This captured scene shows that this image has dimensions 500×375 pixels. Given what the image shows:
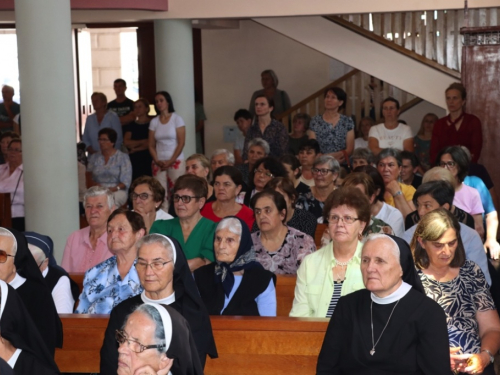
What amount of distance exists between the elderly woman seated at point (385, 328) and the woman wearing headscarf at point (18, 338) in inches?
47.0

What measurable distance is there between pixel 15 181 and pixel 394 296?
5635 millimetres

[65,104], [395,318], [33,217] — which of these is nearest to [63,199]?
[33,217]

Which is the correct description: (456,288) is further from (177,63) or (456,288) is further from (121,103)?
(121,103)

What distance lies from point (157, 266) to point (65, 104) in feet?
11.9

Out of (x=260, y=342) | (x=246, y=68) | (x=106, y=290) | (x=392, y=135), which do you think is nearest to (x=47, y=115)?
(x=106, y=290)

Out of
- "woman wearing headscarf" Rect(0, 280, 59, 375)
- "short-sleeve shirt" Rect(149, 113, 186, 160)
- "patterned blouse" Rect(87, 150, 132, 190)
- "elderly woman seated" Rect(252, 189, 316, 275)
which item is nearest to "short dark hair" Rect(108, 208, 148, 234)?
"elderly woman seated" Rect(252, 189, 316, 275)

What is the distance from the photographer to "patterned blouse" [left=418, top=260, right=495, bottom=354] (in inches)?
173

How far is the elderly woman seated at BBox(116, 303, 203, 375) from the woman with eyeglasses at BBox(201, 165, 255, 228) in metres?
3.57

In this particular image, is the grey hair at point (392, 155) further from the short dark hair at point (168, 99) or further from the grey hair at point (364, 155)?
the short dark hair at point (168, 99)

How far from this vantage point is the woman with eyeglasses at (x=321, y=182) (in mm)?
7184

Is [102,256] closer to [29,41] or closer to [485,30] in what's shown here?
[29,41]

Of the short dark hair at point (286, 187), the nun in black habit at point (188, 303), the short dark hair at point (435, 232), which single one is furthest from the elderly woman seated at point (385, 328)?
the short dark hair at point (286, 187)

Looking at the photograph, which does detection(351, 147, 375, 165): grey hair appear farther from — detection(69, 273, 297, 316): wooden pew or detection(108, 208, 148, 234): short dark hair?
detection(108, 208, 148, 234): short dark hair

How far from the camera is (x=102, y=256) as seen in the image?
19.5 feet
